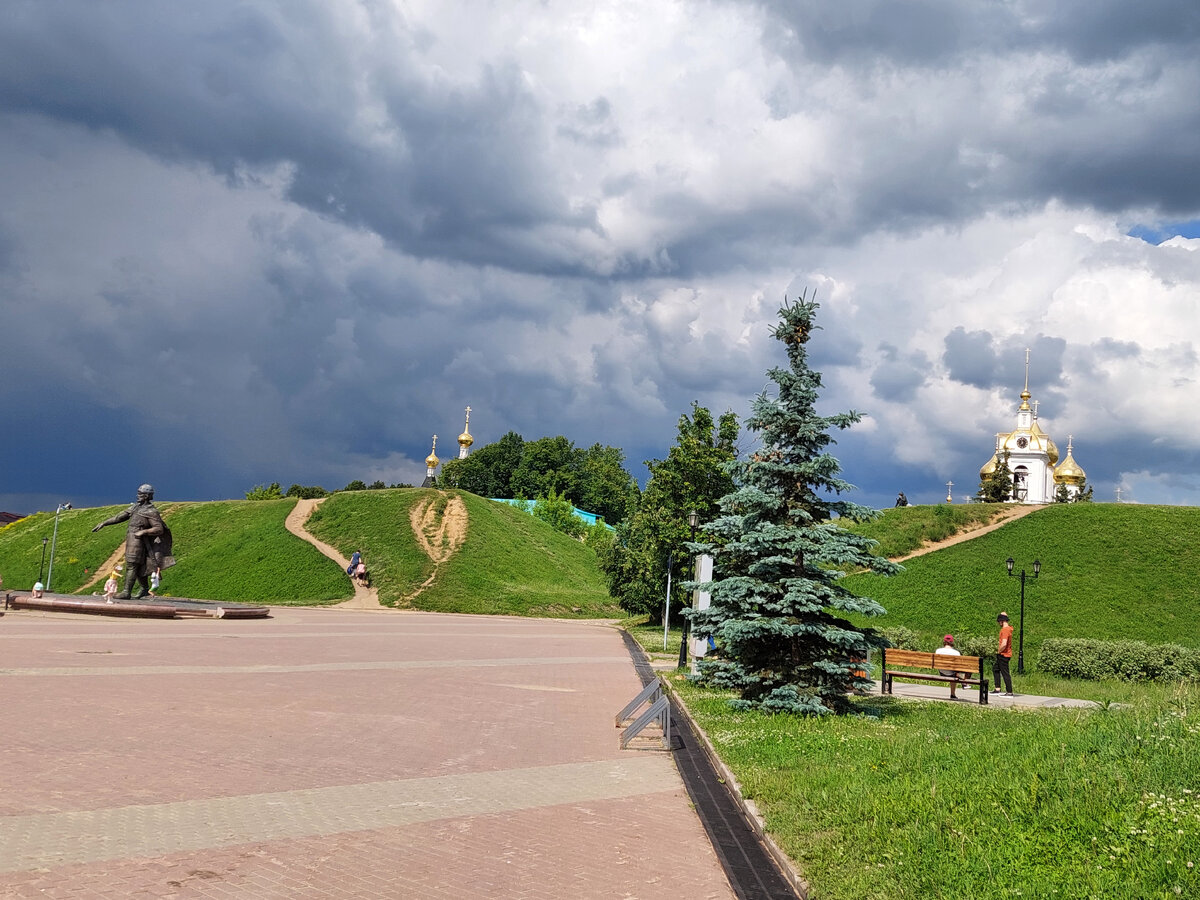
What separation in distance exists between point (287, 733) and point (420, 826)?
3838 millimetres

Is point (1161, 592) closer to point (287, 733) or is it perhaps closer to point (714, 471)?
point (714, 471)

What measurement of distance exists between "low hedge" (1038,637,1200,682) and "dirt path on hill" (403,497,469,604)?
29192mm

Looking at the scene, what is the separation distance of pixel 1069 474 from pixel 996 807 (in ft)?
263

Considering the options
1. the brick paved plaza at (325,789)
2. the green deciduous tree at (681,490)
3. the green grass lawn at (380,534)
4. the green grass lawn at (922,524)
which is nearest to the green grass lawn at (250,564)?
the green grass lawn at (380,534)

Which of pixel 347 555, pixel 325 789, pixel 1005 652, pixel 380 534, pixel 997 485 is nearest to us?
pixel 325 789

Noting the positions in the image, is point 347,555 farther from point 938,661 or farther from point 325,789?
point 325,789

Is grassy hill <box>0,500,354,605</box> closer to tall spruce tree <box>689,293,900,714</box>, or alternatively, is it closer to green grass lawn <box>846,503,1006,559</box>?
Answer: green grass lawn <box>846,503,1006,559</box>

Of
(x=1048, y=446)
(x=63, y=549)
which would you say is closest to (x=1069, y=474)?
(x=1048, y=446)

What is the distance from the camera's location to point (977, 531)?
41.6 metres

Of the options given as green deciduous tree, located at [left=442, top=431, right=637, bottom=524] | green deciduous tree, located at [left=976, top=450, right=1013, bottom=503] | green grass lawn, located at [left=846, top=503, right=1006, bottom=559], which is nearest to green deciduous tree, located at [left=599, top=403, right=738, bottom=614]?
green grass lawn, located at [left=846, top=503, right=1006, bottom=559]

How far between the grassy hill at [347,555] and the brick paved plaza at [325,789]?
27542 mm

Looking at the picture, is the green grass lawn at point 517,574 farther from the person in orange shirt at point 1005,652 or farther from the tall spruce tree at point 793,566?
the tall spruce tree at point 793,566

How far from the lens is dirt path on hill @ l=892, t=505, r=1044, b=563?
39.9 metres

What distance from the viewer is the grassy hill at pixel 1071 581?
30.9 m
